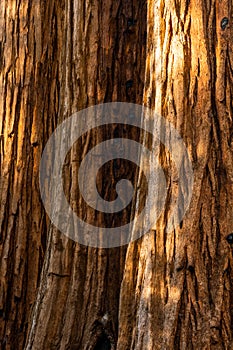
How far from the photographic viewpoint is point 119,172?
5.76m

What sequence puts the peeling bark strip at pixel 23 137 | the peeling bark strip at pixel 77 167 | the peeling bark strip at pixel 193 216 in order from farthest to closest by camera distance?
the peeling bark strip at pixel 23 137, the peeling bark strip at pixel 77 167, the peeling bark strip at pixel 193 216

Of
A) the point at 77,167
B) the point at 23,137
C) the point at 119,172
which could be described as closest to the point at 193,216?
the point at 119,172

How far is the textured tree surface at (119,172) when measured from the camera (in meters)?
4.35


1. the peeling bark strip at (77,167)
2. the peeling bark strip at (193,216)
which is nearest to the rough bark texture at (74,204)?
the peeling bark strip at (77,167)

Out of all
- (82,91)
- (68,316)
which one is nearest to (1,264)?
(68,316)

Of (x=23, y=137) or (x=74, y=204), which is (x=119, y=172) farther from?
(x=23, y=137)

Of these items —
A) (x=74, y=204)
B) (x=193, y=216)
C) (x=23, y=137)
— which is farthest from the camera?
(x=23, y=137)

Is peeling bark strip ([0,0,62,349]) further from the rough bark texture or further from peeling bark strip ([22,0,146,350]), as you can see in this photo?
peeling bark strip ([22,0,146,350])

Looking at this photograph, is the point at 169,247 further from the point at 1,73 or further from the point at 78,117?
the point at 1,73

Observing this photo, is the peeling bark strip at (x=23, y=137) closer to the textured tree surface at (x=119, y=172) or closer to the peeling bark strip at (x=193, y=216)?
the textured tree surface at (x=119, y=172)

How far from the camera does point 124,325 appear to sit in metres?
4.79

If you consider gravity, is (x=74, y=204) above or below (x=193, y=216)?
above

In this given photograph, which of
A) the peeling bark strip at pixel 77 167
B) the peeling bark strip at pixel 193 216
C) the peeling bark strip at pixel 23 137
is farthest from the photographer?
the peeling bark strip at pixel 23 137

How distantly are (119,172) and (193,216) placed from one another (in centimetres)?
146
